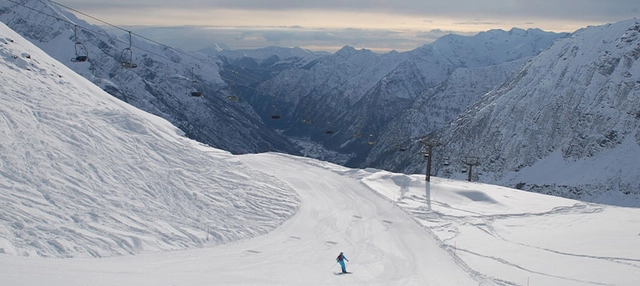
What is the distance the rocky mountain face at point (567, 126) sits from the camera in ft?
366

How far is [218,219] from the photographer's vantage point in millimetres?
30594

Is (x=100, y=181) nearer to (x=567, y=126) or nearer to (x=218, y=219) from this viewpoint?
(x=218, y=219)

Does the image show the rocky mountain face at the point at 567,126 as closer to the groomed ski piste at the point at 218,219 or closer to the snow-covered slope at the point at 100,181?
the groomed ski piste at the point at 218,219

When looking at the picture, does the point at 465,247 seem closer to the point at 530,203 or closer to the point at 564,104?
the point at 530,203

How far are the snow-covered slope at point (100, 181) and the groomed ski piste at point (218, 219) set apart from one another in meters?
0.12

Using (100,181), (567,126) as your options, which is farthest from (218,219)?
(567,126)

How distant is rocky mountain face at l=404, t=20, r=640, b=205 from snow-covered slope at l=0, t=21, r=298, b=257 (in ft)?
241

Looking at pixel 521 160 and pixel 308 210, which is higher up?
pixel 308 210

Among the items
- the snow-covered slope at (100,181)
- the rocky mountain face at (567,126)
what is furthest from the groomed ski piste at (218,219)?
the rocky mountain face at (567,126)

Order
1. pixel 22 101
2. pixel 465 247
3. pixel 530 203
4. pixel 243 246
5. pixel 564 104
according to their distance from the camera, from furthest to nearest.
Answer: pixel 564 104, pixel 530 203, pixel 22 101, pixel 465 247, pixel 243 246

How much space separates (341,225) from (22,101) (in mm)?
23627

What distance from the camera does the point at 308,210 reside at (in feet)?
119

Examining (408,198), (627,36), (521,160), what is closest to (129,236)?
(408,198)

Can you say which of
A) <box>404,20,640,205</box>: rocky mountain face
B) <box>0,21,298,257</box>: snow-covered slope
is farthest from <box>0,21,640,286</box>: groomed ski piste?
<box>404,20,640,205</box>: rocky mountain face
